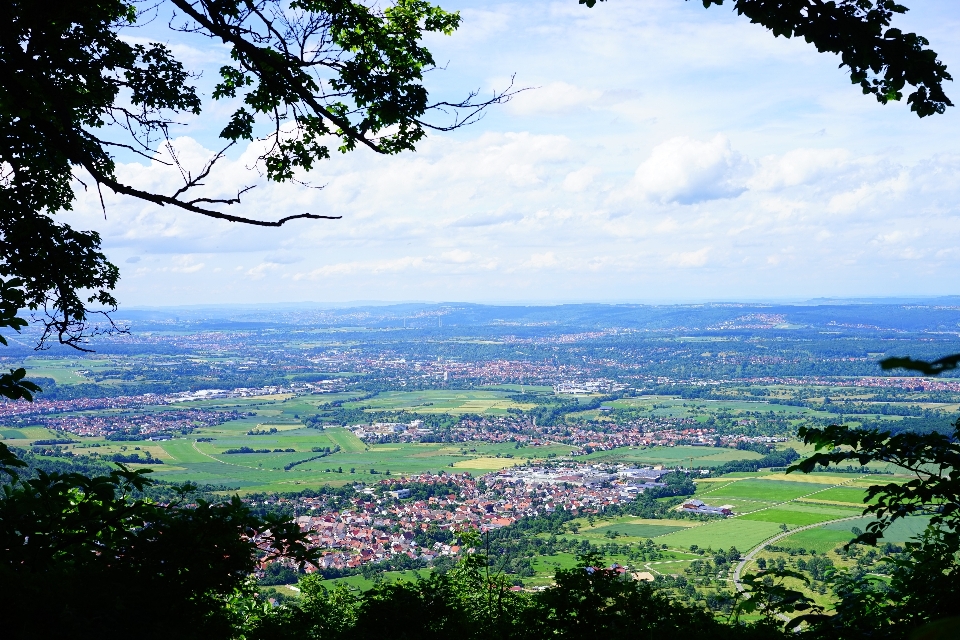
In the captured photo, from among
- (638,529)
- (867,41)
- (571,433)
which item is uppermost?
(867,41)

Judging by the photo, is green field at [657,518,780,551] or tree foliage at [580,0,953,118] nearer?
tree foliage at [580,0,953,118]

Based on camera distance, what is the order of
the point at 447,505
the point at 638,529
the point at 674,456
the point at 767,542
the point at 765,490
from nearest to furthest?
the point at 767,542
the point at 638,529
the point at 447,505
the point at 765,490
the point at 674,456

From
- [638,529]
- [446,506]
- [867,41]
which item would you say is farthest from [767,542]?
[867,41]

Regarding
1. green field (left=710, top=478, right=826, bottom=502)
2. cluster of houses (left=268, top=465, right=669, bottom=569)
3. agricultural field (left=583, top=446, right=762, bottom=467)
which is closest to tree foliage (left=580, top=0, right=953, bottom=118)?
cluster of houses (left=268, top=465, right=669, bottom=569)

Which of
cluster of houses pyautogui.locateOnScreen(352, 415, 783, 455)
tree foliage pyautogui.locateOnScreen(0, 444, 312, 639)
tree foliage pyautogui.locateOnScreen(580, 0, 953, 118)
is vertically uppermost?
tree foliage pyautogui.locateOnScreen(580, 0, 953, 118)

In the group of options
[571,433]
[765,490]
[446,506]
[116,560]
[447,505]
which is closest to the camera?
[116,560]

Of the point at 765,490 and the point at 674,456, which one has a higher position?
the point at 765,490

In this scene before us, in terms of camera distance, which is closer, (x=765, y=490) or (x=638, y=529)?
(x=638, y=529)

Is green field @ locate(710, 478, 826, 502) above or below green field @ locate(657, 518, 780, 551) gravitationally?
below

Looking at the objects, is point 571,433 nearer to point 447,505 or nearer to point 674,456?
point 674,456

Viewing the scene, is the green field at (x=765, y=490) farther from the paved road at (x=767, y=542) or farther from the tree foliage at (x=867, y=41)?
the tree foliage at (x=867, y=41)

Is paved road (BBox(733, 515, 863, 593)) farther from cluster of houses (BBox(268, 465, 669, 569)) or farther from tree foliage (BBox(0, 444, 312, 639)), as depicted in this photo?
tree foliage (BBox(0, 444, 312, 639))
